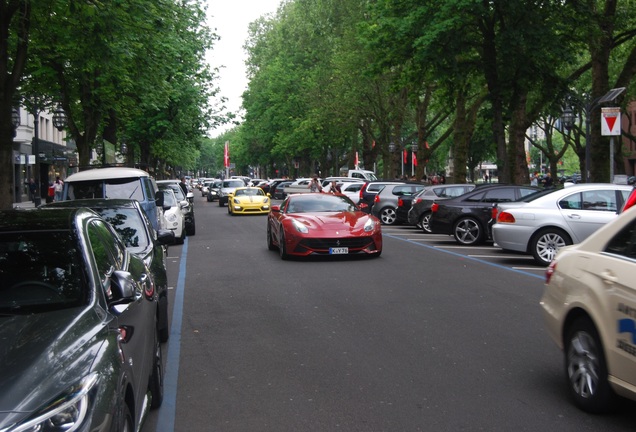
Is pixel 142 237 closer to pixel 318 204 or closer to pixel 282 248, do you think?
pixel 282 248

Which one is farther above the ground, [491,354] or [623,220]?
[623,220]

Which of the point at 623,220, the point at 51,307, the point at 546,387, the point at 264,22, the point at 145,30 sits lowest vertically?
the point at 546,387

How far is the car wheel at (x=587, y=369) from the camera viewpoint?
5.21 metres

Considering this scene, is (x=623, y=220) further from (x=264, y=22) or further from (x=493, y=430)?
(x=264, y=22)

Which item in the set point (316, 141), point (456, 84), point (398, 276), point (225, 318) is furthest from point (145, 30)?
point (316, 141)

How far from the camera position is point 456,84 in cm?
2678

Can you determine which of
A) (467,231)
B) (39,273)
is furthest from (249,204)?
(39,273)

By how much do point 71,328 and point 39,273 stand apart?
2.97 feet

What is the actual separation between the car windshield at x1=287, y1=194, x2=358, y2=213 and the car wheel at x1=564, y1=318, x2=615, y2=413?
36.8ft

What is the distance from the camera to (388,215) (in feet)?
94.7

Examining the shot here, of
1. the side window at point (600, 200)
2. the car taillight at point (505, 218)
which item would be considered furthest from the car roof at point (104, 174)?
the side window at point (600, 200)

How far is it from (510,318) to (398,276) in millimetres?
4114

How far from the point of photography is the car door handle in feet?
16.6

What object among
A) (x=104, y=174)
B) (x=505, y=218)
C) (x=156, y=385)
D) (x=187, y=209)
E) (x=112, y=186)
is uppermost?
(x=104, y=174)
